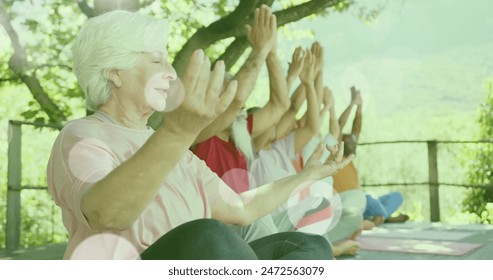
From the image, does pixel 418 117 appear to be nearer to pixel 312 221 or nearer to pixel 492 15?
pixel 492 15

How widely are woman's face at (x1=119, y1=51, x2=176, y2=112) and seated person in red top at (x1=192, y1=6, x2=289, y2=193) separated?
56 centimetres

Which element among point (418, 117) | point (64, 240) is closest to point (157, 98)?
point (64, 240)

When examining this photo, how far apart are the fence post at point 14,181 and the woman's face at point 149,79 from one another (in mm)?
2316

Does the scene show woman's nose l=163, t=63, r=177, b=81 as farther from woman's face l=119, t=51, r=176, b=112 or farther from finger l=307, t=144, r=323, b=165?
finger l=307, t=144, r=323, b=165

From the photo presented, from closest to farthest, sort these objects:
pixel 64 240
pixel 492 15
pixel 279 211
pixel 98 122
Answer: pixel 98 122
pixel 279 211
pixel 492 15
pixel 64 240

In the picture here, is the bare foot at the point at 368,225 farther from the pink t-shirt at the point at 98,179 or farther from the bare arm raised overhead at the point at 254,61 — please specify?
the pink t-shirt at the point at 98,179

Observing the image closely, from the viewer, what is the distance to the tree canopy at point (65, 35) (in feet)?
10.2

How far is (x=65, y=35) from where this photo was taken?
3410 millimetres

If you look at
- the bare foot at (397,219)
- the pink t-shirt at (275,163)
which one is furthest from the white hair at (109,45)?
the bare foot at (397,219)

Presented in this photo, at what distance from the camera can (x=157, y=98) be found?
137cm

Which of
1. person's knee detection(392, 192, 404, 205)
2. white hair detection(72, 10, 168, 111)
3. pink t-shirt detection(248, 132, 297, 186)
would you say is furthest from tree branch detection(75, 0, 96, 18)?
person's knee detection(392, 192, 404, 205)

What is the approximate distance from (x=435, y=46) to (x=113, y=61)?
3082 millimetres

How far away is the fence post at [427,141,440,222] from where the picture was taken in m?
5.38

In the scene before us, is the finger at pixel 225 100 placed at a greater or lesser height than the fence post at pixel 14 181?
greater
